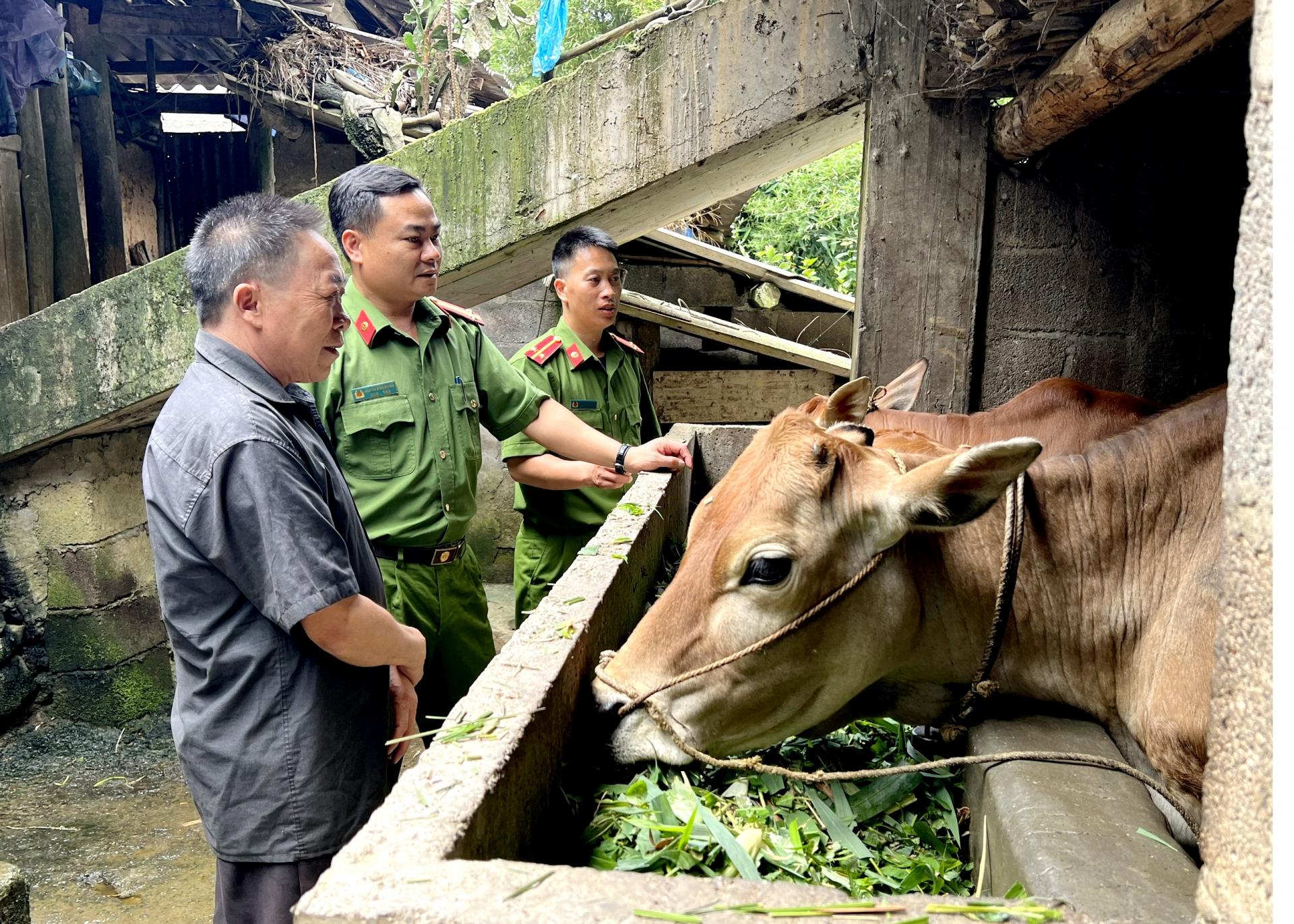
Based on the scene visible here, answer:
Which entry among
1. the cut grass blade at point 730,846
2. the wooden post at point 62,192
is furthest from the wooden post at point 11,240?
the cut grass blade at point 730,846

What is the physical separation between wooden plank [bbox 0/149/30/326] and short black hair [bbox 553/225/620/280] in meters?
3.99

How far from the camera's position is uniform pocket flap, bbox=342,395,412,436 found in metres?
3.55

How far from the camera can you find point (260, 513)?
7.25ft

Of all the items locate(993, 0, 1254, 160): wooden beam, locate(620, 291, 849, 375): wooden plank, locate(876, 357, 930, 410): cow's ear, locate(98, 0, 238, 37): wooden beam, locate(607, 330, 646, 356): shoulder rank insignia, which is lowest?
locate(876, 357, 930, 410): cow's ear

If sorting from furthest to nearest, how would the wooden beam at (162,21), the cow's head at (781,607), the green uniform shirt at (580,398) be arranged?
1. the wooden beam at (162,21)
2. the green uniform shirt at (580,398)
3. the cow's head at (781,607)

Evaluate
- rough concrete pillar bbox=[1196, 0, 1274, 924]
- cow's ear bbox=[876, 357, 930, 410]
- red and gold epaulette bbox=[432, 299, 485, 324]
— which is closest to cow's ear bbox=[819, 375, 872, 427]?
cow's ear bbox=[876, 357, 930, 410]

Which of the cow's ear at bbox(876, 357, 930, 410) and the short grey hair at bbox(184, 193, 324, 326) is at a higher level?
the short grey hair at bbox(184, 193, 324, 326)

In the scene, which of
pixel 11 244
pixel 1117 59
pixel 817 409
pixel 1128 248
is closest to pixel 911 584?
pixel 817 409

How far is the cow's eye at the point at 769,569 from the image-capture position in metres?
2.42

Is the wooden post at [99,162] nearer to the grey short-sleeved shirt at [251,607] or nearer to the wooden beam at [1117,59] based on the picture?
the grey short-sleeved shirt at [251,607]

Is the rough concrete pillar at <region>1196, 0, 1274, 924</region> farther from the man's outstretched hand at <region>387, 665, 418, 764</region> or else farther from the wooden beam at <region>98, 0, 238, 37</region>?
the wooden beam at <region>98, 0, 238, 37</region>

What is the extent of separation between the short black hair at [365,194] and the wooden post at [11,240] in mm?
4229

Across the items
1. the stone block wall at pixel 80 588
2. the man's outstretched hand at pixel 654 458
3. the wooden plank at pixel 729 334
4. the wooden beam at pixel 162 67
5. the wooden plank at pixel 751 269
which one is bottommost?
the stone block wall at pixel 80 588

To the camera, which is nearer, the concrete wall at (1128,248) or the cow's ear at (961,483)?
the cow's ear at (961,483)
